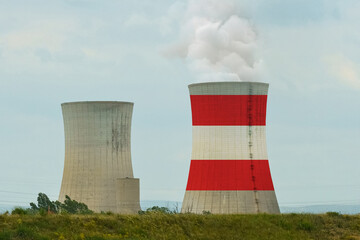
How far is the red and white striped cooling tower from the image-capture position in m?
21.3

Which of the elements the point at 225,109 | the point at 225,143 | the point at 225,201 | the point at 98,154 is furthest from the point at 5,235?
the point at 98,154

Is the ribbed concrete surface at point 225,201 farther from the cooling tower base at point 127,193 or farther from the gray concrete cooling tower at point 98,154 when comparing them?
the gray concrete cooling tower at point 98,154

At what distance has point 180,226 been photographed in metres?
10.9

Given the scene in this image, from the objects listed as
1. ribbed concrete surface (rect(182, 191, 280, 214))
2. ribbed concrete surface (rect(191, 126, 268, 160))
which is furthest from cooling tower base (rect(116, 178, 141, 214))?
ribbed concrete surface (rect(191, 126, 268, 160))

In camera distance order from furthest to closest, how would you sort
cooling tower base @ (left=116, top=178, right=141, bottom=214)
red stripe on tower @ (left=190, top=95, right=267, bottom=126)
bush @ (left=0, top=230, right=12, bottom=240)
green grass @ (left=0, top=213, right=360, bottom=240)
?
cooling tower base @ (left=116, top=178, right=141, bottom=214), red stripe on tower @ (left=190, top=95, right=267, bottom=126), green grass @ (left=0, top=213, right=360, bottom=240), bush @ (left=0, top=230, right=12, bottom=240)

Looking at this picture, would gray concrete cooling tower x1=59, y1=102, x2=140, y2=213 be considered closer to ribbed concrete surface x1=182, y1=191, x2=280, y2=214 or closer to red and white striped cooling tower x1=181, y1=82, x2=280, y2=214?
ribbed concrete surface x1=182, y1=191, x2=280, y2=214

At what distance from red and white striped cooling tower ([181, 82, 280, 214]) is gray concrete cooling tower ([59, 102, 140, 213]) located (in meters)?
3.28

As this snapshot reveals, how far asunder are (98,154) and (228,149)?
5442 millimetres

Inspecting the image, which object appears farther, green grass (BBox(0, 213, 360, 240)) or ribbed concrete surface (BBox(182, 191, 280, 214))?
ribbed concrete surface (BBox(182, 191, 280, 214))

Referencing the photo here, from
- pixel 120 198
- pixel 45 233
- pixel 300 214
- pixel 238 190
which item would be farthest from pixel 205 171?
pixel 45 233

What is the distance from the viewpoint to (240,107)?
2144 centimetres

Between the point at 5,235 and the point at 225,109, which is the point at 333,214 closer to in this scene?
the point at 5,235

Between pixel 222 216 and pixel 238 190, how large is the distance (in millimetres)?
10542

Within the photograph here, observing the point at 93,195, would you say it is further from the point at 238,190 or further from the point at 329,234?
the point at 329,234
